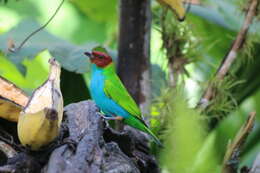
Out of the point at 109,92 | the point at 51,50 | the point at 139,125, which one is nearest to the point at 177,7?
the point at 139,125

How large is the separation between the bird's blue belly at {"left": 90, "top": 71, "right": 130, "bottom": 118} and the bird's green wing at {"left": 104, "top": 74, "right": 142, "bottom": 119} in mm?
16

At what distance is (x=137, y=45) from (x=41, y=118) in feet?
2.90

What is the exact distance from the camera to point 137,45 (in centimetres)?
170

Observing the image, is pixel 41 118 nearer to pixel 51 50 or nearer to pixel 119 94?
pixel 119 94

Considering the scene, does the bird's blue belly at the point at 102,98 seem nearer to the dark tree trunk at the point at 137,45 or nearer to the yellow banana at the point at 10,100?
the dark tree trunk at the point at 137,45

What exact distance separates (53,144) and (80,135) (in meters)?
0.06

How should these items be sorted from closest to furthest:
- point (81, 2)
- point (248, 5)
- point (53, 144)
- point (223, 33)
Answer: point (53, 144) → point (248, 5) → point (223, 33) → point (81, 2)

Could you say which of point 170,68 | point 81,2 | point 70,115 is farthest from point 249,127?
point 81,2

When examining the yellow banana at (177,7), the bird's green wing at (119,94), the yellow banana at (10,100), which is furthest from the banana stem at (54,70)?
the bird's green wing at (119,94)

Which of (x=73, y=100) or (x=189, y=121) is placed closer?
(x=189, y=121)

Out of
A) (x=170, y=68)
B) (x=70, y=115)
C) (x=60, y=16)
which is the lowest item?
(x=60, y=16)

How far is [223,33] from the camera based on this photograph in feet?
7.95

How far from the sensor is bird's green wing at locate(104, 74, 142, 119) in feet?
5.00

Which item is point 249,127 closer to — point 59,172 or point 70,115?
point 59,172
